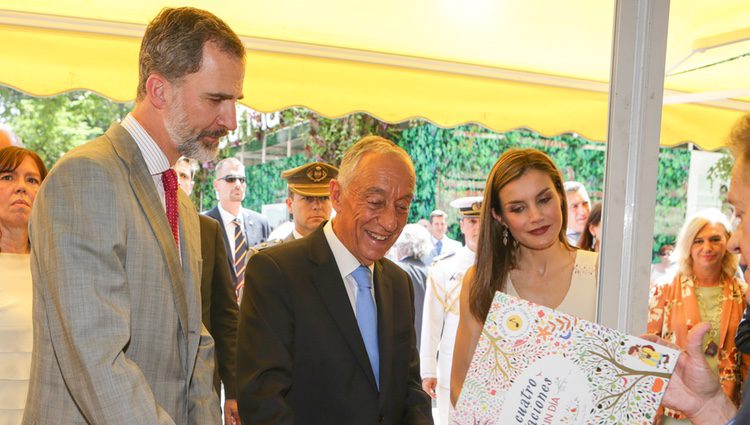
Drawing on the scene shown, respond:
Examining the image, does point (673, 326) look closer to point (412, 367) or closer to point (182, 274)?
point (412, 367)

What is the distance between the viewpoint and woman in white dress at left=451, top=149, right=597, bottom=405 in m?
2.46

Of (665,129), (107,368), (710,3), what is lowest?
(107,368)

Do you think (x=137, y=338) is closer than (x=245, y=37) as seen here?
Yes

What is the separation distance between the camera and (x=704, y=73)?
2711 millimetres

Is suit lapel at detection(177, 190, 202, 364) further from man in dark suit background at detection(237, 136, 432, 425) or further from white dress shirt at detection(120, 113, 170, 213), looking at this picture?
man in dark suit background at detection(237, 136, 432, 425)

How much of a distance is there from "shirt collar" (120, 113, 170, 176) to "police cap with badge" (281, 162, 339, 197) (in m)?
2.50

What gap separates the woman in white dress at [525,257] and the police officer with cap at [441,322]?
2283mm

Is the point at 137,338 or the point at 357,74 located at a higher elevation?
the point at 357,74

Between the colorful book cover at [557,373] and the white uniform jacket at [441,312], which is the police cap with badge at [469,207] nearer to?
the white uniform jacket at [441,312]

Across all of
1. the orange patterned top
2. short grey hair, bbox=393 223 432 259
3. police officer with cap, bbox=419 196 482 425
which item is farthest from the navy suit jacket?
short grey hair, bbox=393 223 432 259

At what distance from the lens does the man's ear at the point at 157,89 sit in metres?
1.77

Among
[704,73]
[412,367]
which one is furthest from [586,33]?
[412,367]

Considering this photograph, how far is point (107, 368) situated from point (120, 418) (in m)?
0.11

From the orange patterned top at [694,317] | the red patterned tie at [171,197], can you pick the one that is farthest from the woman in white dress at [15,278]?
the orange patterned top at [694,317]
